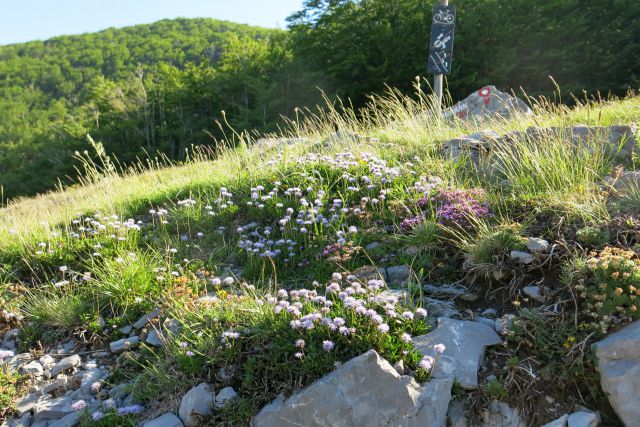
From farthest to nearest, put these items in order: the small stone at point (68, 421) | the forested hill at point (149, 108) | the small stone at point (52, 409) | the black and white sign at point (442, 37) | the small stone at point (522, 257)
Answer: the forested hill at point (149, 108)
the black and white sign at point (442, 37)
the small stone at point (522, 257)
the small stone at point (52, 409)
the small stone at point (68, 421)

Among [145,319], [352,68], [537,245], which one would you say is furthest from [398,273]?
[352,68]

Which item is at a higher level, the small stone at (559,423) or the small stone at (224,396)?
the small stone at (224,396)

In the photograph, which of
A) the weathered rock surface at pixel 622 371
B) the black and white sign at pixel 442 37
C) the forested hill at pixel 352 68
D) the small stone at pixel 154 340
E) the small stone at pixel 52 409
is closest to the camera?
the weathered rock surface at pixel 622 371

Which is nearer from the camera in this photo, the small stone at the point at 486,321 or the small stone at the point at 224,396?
the small stone at the point at 224,396

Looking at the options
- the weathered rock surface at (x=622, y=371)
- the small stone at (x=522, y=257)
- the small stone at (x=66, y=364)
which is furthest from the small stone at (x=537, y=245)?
the small stone at (x=66, y=364)

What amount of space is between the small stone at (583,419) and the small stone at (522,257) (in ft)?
3.31

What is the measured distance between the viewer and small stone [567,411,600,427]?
2307 millimetres

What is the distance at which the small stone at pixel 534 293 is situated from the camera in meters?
2.92

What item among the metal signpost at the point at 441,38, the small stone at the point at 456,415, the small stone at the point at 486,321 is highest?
the metal signpost at the point at 441,38

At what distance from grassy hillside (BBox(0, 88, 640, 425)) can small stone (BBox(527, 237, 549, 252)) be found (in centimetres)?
7

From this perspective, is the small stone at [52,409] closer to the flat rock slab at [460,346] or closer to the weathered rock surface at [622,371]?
the flat rock slab at [460,346]

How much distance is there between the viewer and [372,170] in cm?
466

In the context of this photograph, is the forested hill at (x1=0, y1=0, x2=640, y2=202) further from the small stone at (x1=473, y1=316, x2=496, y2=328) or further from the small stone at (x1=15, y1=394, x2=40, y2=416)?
the small stone at (x1=473, y1=316, x2=496, y2=328)

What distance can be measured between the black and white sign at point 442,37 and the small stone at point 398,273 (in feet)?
15.2
